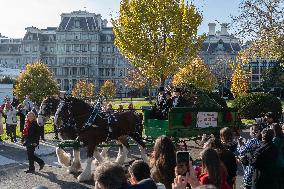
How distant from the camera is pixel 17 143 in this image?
20.1 m

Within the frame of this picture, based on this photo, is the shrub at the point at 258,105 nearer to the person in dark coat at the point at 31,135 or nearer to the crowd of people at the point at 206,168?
the person in dark coat at the point at 31,135

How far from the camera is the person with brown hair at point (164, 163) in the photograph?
6316 mm

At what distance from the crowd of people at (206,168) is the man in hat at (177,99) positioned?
5182mm

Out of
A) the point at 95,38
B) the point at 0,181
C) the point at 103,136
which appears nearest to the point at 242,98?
the point at 103,136

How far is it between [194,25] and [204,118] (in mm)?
17386

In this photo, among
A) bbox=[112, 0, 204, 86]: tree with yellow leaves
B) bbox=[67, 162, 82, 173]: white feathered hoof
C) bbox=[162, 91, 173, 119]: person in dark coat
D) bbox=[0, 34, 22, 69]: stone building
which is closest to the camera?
bbox=[67, 162, 82, 173]: white feathered hoof

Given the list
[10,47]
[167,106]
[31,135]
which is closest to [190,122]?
[167,106]

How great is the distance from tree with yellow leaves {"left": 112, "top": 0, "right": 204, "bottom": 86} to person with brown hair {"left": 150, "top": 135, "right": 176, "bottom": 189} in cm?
2392

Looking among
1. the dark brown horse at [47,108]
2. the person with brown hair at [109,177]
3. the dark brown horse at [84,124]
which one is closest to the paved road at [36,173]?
the dark brown horse at [84,124]

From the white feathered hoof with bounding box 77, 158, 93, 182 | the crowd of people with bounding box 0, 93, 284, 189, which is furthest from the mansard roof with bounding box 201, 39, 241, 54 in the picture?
the crowd of people with bounding box 0, 93, 284, 189

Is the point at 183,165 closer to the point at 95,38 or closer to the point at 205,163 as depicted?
the point at 205,163

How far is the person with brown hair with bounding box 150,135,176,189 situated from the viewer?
6.32 metres

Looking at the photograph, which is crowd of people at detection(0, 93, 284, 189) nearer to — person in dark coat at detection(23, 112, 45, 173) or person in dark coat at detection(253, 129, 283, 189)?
person in dark coat at detection(253, 129, 283, 189)

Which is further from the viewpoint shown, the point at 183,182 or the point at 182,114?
the point at 182,114
